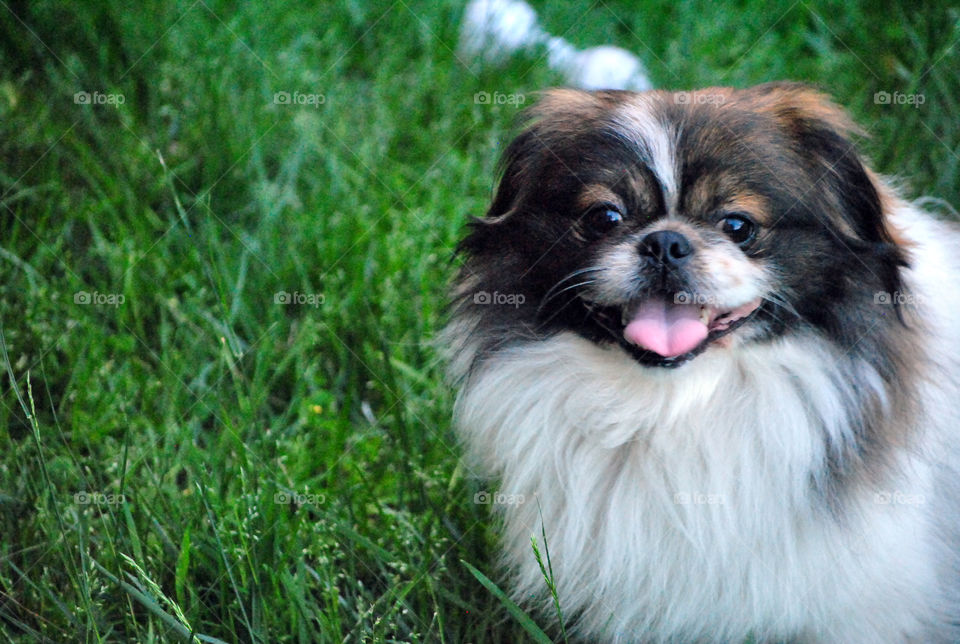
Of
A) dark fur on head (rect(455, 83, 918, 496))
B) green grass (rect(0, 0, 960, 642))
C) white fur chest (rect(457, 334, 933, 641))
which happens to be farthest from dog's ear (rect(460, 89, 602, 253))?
green grass (rect(0, 0, 960, 642))

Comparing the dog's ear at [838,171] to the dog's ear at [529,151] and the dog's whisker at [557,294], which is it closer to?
the dog's ear at [529,151]

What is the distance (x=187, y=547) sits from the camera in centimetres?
243

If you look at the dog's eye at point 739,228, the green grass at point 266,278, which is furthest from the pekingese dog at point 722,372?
the green grass at point 266,278

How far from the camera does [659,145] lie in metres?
2.12

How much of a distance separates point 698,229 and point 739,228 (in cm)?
10

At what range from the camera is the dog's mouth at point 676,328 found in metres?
2.11

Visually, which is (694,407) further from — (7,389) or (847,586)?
(7,389)

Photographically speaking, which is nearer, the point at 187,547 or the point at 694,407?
the point at 694,407

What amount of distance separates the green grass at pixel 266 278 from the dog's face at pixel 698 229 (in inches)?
27.1

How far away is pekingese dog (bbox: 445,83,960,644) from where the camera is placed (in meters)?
2.14

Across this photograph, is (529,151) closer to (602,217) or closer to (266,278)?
(602,217)

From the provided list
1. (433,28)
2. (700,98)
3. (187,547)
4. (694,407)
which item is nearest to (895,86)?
(433,28)

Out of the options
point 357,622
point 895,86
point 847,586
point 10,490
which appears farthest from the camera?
point 895,86

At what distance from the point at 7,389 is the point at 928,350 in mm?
2719
